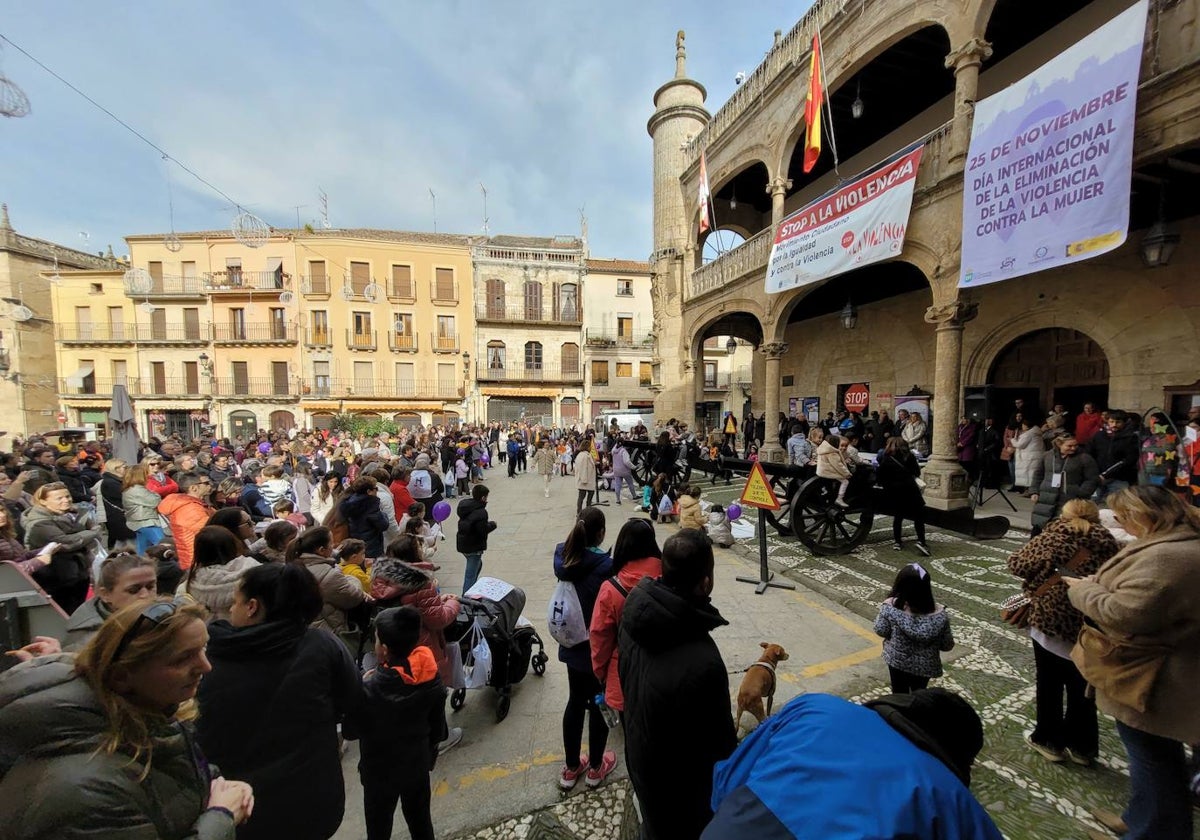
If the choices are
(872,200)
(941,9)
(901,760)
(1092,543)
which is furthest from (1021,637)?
(941,9)

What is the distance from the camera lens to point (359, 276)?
95.7ft

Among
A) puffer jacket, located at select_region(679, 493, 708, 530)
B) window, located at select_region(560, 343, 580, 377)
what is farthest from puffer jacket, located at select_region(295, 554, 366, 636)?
window, located at select_region(560, 343, 580, 377)

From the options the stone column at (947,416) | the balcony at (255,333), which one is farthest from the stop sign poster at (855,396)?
the balcony at (255,333)

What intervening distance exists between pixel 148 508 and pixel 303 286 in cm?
2874

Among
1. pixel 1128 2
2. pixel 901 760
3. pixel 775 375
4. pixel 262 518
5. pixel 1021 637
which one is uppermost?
pixel 1128 2

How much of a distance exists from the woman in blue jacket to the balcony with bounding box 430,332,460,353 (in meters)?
29.6

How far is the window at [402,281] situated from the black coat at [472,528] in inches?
1119

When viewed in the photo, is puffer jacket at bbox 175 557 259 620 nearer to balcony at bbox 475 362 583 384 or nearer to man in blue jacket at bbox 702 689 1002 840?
man in blue jacket at bbox 702 689 1002 840

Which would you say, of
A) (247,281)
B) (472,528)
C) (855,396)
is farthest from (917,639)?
(247,281)

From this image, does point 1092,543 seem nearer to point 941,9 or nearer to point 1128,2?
point 941,9

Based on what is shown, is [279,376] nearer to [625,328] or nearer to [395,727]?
[625,328]

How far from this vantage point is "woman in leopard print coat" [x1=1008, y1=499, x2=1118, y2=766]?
8.27 ft

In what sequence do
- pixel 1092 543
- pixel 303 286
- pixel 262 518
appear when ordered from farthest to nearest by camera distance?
pixel 303 286 → pixel 262 518 → pixel 1092 543

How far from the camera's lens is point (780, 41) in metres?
11.7
